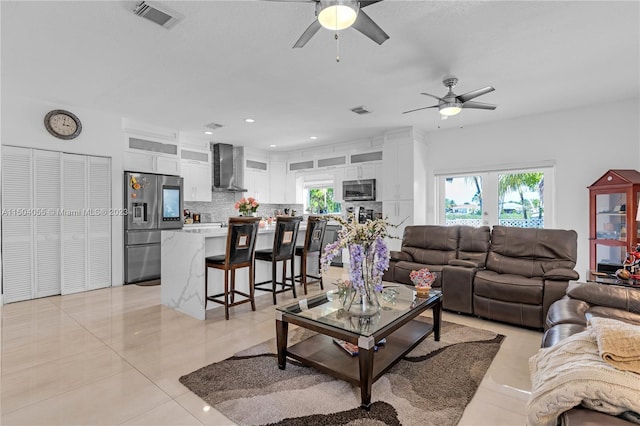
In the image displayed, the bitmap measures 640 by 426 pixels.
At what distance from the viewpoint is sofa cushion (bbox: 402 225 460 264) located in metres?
4.30

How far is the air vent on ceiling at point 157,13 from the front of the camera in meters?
2.31

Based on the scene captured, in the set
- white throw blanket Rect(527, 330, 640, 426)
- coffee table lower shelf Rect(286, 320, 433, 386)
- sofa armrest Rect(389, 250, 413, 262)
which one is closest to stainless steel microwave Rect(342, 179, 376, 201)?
sofa armrest Rect(389, 250, 413, 262)

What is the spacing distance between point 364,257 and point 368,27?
59.2 inches

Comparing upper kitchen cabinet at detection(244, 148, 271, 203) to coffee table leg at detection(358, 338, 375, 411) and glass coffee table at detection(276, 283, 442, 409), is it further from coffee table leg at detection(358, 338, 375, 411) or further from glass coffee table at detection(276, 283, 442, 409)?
coffee table leg at detection(358, 338, 375, 411)

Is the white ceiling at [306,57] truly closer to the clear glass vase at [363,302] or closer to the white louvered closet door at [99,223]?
the white louvered closet door at [99,223]

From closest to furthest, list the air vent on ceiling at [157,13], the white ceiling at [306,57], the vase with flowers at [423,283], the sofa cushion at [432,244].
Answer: the air vent on ceiling at [157,13], the white ceiling at [306,57], the vase with flowers at [423,283], the sofa cushion at [432,244]

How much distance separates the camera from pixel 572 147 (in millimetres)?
4707

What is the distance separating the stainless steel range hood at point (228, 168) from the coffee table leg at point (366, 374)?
5.55 meters

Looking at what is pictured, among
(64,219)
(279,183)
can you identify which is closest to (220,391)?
(64,219)

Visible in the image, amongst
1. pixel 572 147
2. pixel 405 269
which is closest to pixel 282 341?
pixel 405 269

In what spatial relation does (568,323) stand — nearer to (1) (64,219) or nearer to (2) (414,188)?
(2) (414,188)

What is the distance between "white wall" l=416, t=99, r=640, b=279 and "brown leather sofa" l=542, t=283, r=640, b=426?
253cm

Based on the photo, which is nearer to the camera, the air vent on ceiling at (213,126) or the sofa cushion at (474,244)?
the sofa cushion at (474,244)

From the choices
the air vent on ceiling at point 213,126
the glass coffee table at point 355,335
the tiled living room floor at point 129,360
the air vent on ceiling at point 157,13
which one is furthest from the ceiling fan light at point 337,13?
the air vent on ceiling at point 213,126
